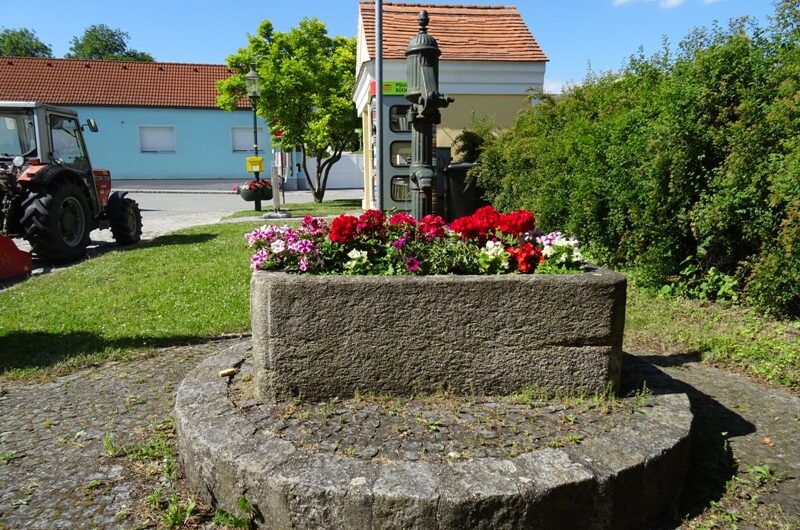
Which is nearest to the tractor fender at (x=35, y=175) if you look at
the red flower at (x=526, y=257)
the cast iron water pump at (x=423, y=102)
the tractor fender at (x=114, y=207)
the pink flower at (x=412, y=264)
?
the tractor fender at (x=114, y=207)

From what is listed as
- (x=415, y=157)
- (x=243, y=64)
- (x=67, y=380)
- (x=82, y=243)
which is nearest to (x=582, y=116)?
(x=415, y=157)

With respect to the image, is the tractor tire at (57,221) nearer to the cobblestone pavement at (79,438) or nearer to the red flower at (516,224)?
the cobblestone pavement at (79,438)

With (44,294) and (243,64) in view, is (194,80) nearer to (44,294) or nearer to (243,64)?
(243,64)

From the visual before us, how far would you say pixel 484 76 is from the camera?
549 inches

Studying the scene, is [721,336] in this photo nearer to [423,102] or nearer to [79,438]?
[423,102]

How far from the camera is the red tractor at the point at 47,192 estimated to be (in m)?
8.77

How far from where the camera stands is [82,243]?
982 cm

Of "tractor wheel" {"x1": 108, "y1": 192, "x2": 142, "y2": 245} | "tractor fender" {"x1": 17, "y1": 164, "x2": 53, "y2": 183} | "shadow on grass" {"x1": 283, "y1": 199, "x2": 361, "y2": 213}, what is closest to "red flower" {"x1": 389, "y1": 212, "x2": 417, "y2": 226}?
"tractor fender" {"x1": 17, "y1": 164, "x2": 53, "y2": 183}

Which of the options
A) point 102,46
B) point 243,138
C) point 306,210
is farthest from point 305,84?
point 102,46

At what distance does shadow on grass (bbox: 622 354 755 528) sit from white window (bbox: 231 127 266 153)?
108ft

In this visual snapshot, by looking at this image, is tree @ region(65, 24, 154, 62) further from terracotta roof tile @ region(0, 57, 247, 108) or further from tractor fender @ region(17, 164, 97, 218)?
tractor fender @ region(17, 164, 97, 218)

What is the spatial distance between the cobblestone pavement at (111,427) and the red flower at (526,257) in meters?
0.93

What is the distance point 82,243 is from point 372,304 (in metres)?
8.55

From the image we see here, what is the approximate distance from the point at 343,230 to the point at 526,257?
1.02 meters
